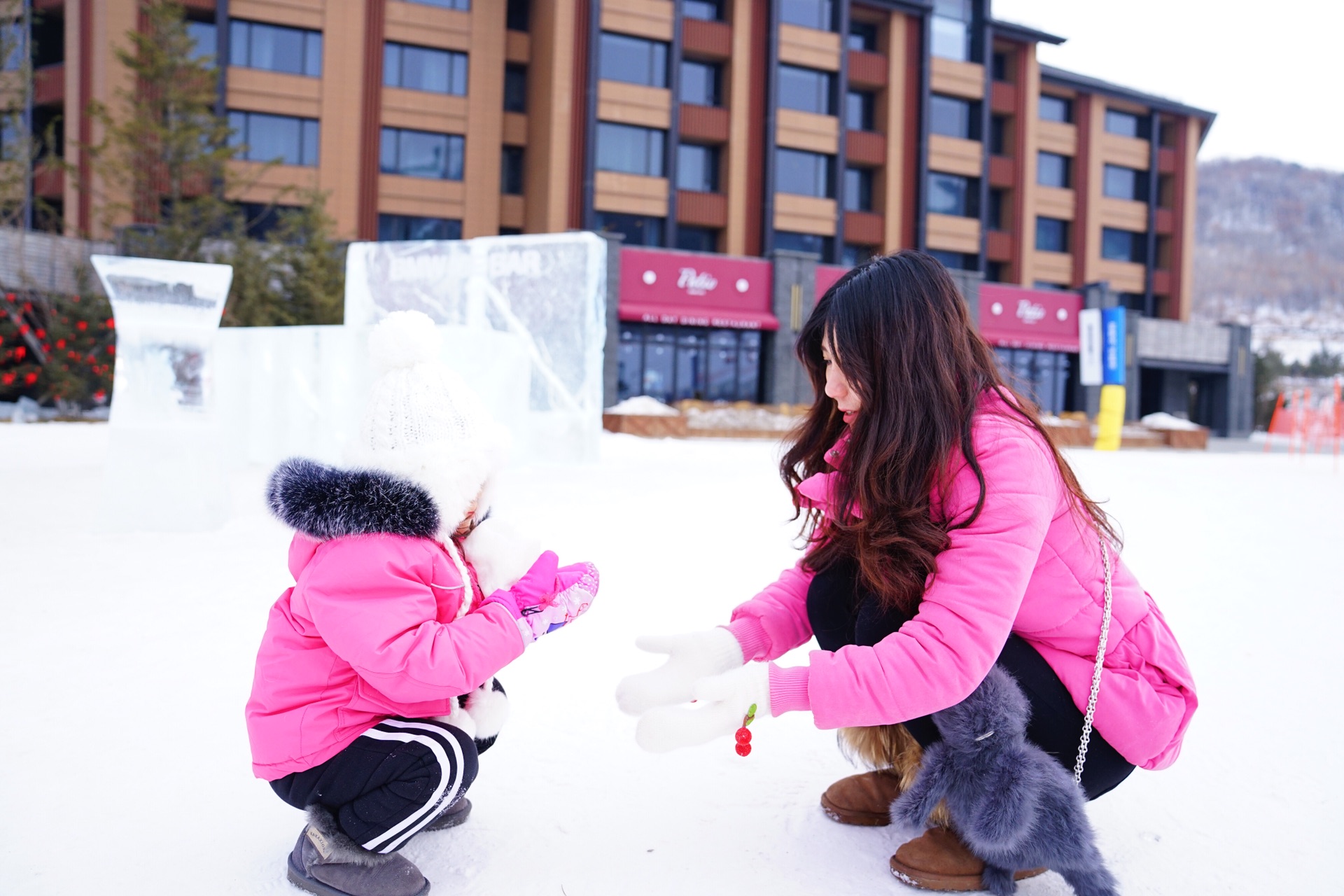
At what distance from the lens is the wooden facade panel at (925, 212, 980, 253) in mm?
23469

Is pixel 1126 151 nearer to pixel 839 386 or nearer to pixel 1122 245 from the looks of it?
pixel 1122 245

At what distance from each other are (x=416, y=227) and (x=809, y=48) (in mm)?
10960

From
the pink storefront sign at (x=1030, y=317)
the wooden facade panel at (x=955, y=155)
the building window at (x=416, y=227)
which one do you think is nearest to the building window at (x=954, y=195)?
the wooden facade panel at (x=955, y=155)

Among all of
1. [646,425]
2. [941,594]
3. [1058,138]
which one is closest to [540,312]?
[646,425]

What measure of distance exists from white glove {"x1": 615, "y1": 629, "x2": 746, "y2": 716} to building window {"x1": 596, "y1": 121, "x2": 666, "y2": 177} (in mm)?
20126

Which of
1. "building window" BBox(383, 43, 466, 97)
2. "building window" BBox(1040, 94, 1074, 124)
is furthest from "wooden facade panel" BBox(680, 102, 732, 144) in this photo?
"building window" BBox(1040, 94, 1074, 124)

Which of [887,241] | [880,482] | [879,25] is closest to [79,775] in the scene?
[880,482]

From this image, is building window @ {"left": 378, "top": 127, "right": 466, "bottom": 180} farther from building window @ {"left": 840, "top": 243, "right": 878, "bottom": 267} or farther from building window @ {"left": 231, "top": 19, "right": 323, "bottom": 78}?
building window @ {"left": 840, "top": 243, "right": 878, "bottom": 267}

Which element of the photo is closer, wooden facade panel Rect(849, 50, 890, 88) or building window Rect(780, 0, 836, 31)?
building window Rect(780, 0, 836, 31)

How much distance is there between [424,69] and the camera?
2030 cm

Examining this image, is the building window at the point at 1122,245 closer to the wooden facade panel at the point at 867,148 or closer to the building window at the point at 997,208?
the building window at the point at 997,208

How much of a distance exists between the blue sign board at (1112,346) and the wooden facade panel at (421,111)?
1507 centimetres

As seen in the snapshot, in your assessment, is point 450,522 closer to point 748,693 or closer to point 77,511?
point 748,693

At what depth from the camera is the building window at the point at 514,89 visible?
70.4 ft
